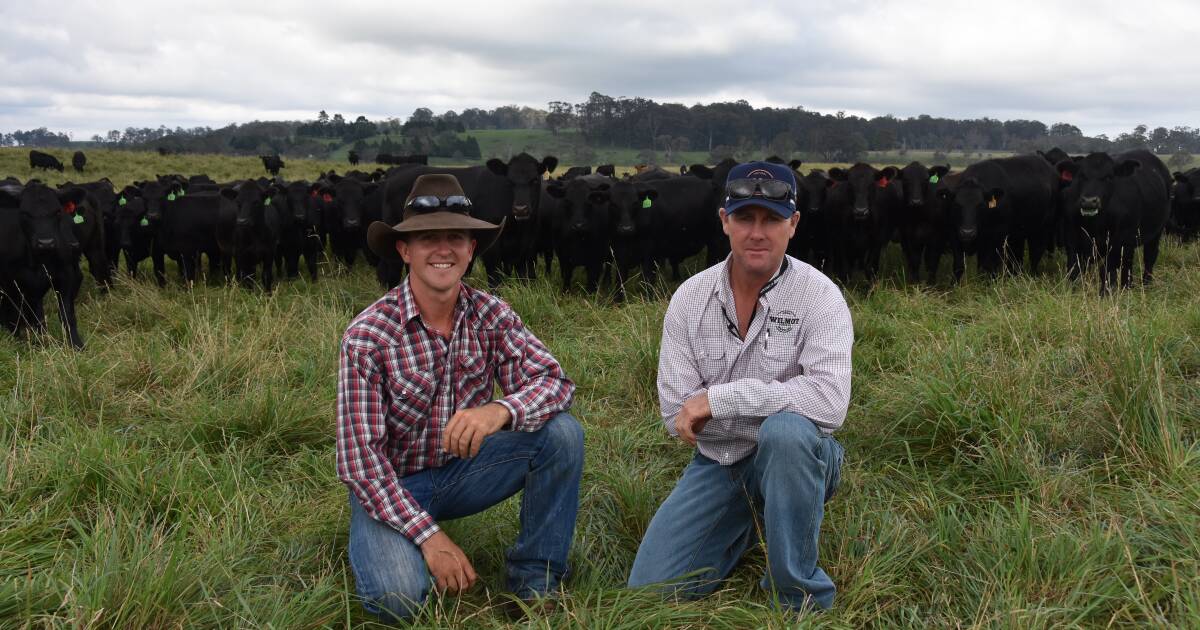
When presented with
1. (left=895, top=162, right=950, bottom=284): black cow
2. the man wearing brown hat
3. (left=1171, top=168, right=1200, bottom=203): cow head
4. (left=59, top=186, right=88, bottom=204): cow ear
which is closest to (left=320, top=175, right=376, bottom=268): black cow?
(left=59, top=186, right=88, bottom=204): cow ear

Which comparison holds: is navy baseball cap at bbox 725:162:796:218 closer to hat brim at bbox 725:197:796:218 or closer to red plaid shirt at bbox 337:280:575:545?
hat brim at bbox 725:197:796:218

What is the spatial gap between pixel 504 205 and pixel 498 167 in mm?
554

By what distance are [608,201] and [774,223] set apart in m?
7.55

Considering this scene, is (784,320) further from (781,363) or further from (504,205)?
(504,205)

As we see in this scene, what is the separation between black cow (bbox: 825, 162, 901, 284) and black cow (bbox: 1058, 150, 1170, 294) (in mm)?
2094

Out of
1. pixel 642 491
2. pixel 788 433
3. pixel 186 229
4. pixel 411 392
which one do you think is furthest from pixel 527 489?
pixel 186 229

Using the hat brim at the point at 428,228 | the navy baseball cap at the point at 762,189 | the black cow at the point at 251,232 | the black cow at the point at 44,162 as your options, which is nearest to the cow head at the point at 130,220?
the black cow at the point at 251,232

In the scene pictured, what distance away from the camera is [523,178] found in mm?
10805

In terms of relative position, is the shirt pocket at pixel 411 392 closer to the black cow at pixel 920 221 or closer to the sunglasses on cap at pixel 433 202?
the sunglasses on cap at pixel 433 202

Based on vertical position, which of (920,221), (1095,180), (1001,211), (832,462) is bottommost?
(832,462)

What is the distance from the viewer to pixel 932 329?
23.8 feet

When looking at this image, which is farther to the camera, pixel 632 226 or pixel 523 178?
pixel 523 178

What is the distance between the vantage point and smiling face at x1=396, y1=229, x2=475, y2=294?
10.9 ft

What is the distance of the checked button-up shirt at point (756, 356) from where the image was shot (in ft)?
10.5
